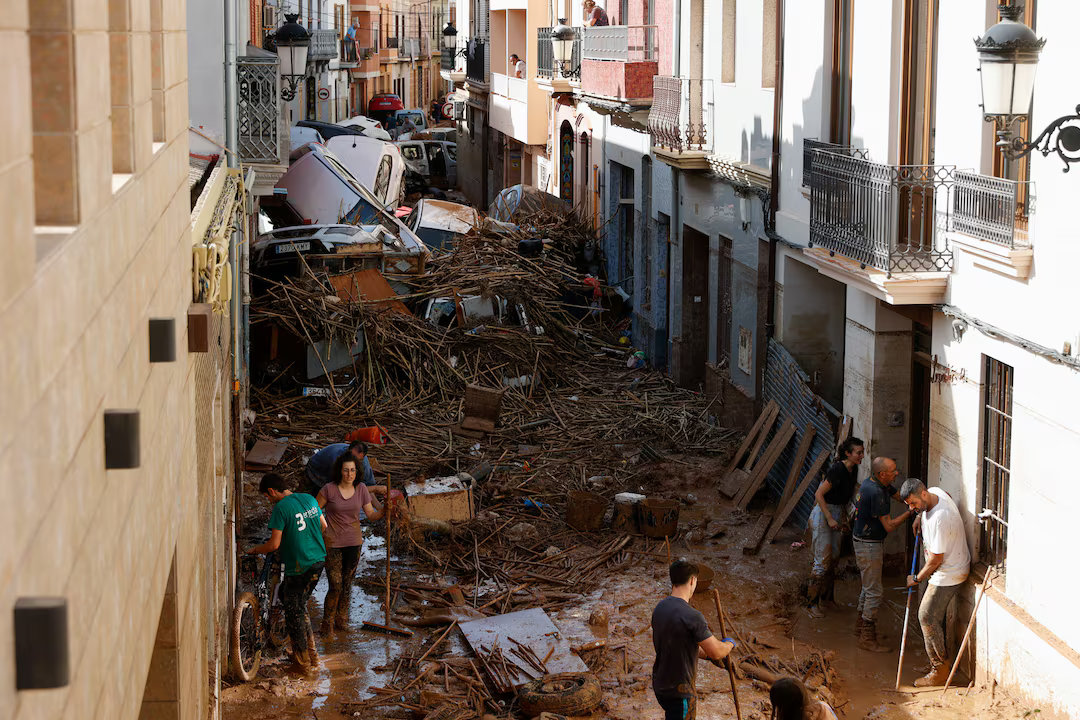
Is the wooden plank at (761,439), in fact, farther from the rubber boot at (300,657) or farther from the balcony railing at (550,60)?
the balcony railing at (550,60)

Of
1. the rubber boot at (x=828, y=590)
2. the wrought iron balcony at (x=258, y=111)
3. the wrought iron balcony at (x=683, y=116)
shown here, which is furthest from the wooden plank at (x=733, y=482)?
the wrought iron balcony at (x=258, y=111)

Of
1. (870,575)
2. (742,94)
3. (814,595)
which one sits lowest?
(814,595)

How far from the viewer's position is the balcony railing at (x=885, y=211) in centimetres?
1088

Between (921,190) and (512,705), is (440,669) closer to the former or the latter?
(512,705)

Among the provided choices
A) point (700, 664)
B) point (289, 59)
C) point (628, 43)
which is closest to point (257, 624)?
point (700, 664)

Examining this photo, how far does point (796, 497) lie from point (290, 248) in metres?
10.4

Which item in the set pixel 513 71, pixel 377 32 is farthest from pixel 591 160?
pixel 377 32

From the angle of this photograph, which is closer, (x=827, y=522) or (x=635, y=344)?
(x=827, y=522)

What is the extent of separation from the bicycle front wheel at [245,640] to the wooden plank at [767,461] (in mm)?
6124

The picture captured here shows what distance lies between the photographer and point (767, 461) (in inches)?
562

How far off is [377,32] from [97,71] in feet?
243

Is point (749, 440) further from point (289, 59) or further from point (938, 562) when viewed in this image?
point (289, 59)

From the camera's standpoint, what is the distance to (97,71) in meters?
4.10

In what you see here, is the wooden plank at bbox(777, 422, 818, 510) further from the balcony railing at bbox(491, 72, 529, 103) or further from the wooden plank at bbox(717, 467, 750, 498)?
the balcony railing at bbox(491, 72, 529, 103)
